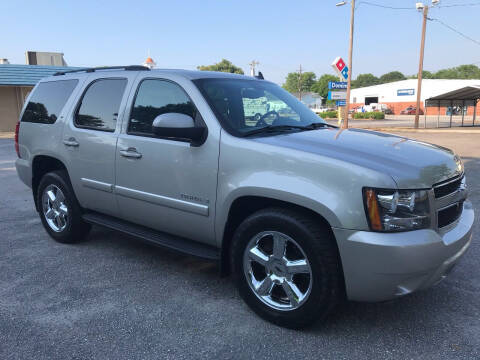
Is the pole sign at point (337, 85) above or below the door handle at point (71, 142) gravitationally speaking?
above

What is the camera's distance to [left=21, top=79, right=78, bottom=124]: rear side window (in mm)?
4445

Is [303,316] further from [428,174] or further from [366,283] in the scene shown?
[428,174]

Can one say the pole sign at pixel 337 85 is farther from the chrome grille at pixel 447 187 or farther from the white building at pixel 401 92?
the white building at pixel 401 92

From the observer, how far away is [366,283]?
2473 mm

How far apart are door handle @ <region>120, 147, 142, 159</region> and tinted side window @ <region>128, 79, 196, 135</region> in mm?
159

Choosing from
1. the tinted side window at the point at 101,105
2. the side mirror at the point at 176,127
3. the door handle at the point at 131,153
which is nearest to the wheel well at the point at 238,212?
the side mirror at the point at 176,127

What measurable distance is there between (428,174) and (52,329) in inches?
108

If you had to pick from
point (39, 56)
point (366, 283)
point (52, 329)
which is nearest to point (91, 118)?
point (52, 329)

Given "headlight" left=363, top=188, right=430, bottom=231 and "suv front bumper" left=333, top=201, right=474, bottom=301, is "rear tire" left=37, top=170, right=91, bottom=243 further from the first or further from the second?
"headlight" left=363, top=188, right=430, bottom=231

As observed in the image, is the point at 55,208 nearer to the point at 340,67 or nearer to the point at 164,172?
the point at 164,172

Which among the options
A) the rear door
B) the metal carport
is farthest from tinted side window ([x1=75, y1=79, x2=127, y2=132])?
the metal carport

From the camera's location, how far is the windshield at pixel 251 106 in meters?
3.26

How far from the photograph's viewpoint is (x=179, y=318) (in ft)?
9.83

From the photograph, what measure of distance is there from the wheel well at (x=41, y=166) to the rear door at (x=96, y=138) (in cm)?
50
